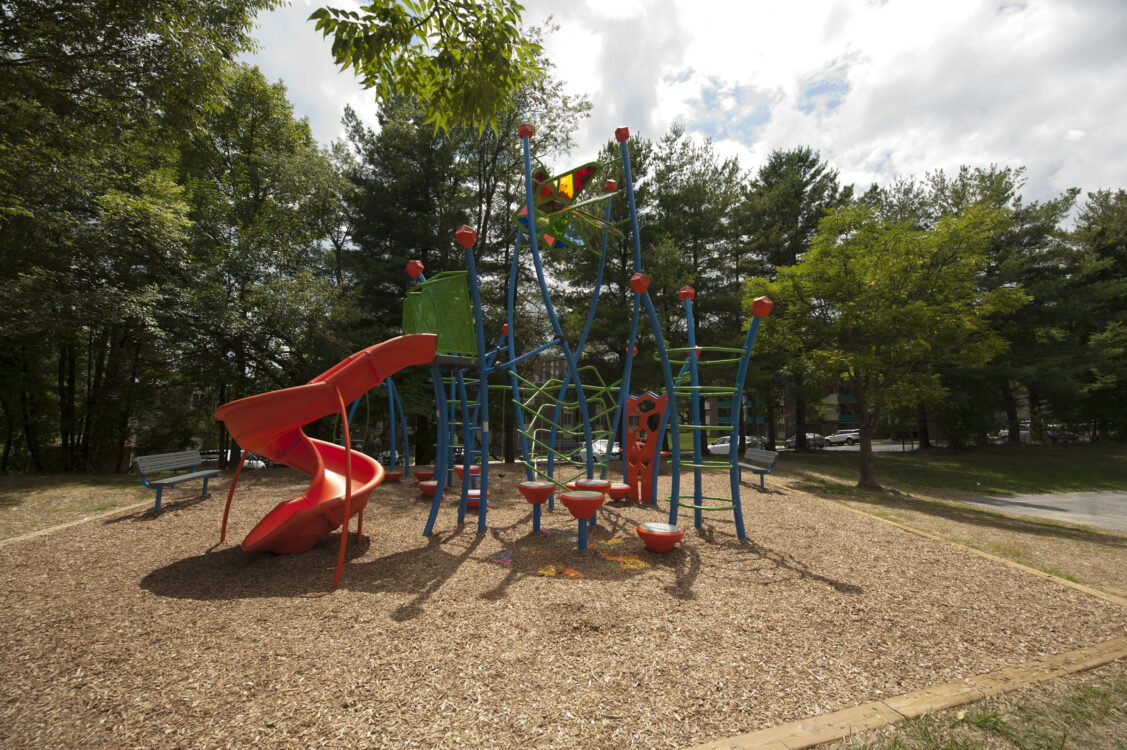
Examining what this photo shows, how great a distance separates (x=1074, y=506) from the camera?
35.3 feet

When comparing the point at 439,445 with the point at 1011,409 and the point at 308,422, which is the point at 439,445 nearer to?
the point at 308,422

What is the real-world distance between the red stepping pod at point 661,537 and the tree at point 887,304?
338 inches

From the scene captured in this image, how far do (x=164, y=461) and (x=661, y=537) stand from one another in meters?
8.32

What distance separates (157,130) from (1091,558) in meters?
13.6

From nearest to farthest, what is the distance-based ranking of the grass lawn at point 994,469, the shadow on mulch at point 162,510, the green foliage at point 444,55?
the green foliage at point 444,55, the shadow on mulch at point 162,510, the grass lawn at point 994,469

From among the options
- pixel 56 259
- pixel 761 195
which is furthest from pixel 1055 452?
pixel 56 259

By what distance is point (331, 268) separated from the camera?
17375 millimetres

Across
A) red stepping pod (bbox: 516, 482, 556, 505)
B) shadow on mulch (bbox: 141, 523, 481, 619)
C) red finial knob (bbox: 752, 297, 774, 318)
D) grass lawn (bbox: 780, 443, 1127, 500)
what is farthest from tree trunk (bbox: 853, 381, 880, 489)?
shadow on mulch (bbox: 141, 523, 481, 619)

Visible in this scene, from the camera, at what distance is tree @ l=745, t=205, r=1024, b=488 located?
10.6 meters

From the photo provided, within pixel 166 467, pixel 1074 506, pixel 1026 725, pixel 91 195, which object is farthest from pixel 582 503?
pixel 91 195

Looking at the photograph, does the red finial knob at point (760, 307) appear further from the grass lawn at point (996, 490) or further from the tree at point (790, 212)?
the tree at point (790, 212)

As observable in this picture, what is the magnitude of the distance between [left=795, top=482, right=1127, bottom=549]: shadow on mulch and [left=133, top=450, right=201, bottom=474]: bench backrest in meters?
12.5

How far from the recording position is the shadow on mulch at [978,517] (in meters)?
6.75

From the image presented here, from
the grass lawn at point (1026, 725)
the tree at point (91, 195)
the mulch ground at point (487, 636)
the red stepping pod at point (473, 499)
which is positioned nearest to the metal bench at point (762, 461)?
the mulch ground at point (487, 636)
